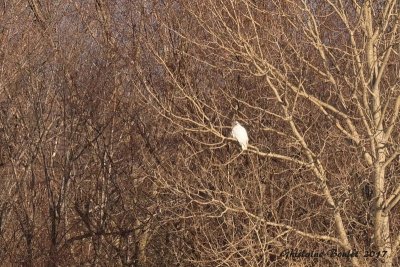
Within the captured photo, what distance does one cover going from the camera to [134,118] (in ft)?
35.7

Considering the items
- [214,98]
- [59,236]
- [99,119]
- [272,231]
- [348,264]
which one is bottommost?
[348,264]

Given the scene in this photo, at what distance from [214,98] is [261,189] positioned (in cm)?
156

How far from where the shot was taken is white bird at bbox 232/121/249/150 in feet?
27.1

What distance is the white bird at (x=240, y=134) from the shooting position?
325 inches

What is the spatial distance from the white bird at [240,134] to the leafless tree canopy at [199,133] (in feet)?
0.46

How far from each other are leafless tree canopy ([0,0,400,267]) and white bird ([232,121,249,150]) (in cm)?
14

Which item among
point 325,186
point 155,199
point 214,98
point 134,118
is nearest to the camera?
point 325,186

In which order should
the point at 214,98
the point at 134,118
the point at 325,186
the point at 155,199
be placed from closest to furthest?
the point at 325,186, the point at 214,98, the point at 155,199, the point at 134,118

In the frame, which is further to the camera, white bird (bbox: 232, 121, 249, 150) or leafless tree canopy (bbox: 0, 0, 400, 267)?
white bird (bbox: 232, 121, 249, 150)

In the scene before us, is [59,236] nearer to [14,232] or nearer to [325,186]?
[14,232]

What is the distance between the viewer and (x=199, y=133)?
9.34 metres

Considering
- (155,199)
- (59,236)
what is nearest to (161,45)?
(155,199)

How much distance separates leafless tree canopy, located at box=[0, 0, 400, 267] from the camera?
8148 mm

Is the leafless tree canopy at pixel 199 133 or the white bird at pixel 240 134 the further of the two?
the white bird at pixel 240 134
